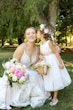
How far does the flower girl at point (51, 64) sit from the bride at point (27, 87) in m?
0.14

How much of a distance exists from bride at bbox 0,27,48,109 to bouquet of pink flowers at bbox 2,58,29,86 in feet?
0.88

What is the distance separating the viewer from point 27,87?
18.5 feet

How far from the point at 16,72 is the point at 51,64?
752mm

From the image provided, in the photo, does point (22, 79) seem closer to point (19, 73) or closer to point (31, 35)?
point (19, 73)

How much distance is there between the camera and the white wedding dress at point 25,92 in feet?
18.1

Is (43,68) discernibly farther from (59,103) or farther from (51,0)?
(51,0)

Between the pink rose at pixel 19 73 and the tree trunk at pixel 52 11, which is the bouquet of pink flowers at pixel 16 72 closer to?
the pink rose at pixel 19 73

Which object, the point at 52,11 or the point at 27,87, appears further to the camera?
the point at 52,11

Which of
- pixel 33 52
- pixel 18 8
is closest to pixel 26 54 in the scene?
pixel 33 52

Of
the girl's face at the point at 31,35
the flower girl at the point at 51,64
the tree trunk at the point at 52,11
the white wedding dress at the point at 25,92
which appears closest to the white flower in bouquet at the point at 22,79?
the white wedding dress at the point at 25,92

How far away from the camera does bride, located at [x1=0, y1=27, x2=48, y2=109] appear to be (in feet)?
18.2

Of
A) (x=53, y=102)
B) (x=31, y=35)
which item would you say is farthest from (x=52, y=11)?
(x=53, y=102)

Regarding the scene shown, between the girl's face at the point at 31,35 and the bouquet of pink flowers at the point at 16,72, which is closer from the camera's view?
the bouquet of pink flowers at the point at 16,72

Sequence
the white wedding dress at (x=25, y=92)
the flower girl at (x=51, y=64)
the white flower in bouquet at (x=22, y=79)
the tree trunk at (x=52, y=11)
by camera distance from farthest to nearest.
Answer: the tree trunk at (x=52, y=11) < the flower girl at (x=51, y=64) < the white wedding dress at (x=25, y=92) < the white flower in bouquet at (x=22, y=79)
